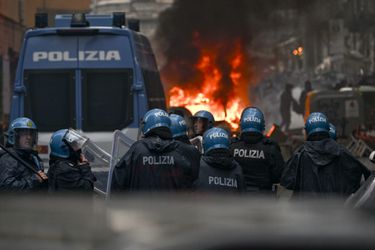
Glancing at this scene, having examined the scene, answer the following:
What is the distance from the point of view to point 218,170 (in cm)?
628

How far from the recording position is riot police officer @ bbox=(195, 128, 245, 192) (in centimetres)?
620

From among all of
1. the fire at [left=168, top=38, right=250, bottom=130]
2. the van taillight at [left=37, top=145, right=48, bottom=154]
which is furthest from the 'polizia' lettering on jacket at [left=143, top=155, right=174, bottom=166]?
the fire at [left=168, top=38, right=250, bottom=130]

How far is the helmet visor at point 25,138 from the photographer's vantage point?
23.3 feet

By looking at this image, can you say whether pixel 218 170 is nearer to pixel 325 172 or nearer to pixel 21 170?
pixel 325 172

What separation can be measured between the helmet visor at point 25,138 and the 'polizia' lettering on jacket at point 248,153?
4.94ft

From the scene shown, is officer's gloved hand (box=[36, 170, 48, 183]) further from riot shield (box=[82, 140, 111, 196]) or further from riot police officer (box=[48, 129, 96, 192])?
riot shield (box=[82, 140, 111, 196])

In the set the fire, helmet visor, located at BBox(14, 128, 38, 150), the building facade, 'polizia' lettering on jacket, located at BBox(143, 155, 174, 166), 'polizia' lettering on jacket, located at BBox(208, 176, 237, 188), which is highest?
'polizia' lettering on jacket, located at BBox(143, 155, 174, 166)

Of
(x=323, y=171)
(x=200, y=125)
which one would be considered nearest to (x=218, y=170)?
(x=323, y=171)

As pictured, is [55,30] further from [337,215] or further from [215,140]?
[337,215]

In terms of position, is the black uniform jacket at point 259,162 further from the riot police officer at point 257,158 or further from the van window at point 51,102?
the van window at point 51,102

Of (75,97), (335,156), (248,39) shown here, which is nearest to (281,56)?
(248,39)

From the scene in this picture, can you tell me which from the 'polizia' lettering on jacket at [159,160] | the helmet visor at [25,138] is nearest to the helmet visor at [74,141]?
the helmet visor at [25,138]

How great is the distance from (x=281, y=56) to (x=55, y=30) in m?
52.5

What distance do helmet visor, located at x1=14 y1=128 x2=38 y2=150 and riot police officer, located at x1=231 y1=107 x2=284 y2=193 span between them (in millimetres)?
1490
